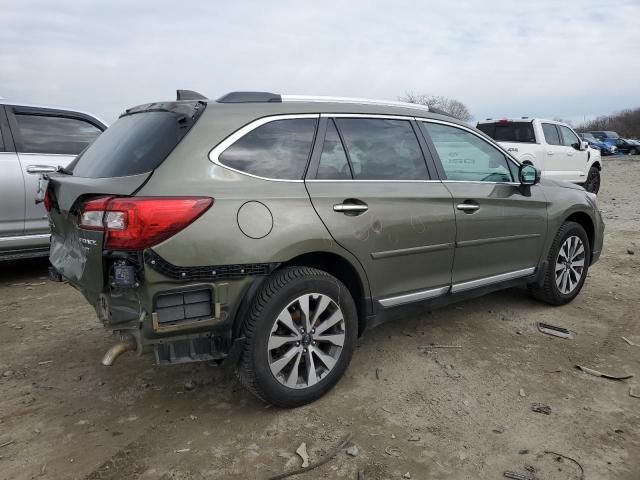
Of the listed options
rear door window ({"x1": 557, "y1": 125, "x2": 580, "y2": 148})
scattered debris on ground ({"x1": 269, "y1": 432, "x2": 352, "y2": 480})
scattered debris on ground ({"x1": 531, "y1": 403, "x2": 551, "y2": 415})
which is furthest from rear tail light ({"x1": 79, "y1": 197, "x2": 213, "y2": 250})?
rear door window ({"x1": 557, "y1": 125, "x2": 580, "y2": 148})

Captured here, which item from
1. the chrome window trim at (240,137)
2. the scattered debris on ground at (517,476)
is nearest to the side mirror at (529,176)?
the chrome window trim at (240,137)

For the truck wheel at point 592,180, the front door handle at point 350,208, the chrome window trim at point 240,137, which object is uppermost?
the chrome window trim at point 240,137

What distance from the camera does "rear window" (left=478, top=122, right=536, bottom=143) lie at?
10.9m

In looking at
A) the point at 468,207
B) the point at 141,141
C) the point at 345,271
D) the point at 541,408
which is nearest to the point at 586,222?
the point at 468,207

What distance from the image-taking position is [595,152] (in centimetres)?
1288

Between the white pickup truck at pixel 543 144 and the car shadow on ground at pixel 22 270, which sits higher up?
the white pickup truck at pixel 543 144

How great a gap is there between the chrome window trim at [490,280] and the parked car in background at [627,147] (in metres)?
38.6

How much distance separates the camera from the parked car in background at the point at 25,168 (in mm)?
5223

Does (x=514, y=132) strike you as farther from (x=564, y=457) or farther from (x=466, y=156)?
(x=564, y=457)

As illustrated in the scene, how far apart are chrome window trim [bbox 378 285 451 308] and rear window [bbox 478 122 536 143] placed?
26.7ft

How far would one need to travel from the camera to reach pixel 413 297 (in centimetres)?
348

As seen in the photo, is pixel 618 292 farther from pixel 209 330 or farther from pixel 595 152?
pixel 595 152

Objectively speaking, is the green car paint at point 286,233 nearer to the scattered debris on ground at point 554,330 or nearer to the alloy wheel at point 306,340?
the alloy wheel at point 306,340

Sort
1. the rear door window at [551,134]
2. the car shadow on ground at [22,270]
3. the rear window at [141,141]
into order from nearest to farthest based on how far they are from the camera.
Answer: the rear window at [141,141]
the car shadow on ground at [22,270]
the rear door window at [551,134]
